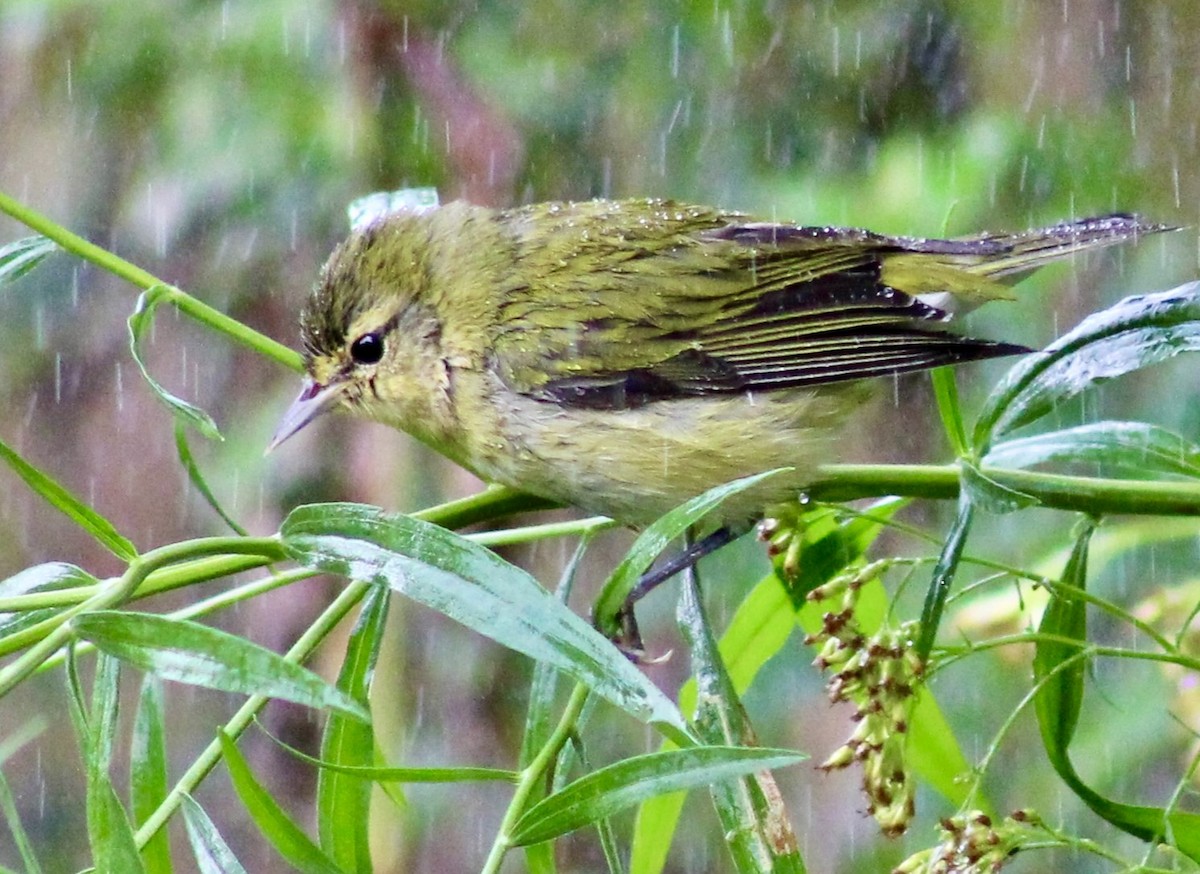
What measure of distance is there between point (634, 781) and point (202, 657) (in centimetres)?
39

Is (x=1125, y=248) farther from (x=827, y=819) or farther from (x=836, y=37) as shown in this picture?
(x=827, y=819)

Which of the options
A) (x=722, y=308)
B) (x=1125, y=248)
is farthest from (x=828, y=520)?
(x=1125, y=248)

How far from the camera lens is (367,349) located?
2598mm

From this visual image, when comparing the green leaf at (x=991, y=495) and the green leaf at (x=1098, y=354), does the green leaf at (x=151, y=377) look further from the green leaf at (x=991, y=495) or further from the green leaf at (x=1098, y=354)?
the green leaf at (x=1098, y=354)

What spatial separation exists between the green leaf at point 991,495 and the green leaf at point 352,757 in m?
0.63

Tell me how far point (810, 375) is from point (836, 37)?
9.92 ft

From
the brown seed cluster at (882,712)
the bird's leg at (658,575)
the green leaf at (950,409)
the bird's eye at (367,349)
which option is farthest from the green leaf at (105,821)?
the bird's eye at (367,349)

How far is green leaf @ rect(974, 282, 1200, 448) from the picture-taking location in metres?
1.83

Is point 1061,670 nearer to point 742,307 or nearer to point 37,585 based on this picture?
point 742,307

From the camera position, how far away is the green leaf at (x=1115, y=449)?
186 centimetres

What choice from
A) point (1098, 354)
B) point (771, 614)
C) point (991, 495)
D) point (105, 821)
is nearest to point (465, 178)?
point (771, 614)

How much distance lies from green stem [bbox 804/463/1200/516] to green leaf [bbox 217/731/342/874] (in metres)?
0.76

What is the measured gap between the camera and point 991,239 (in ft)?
8.50

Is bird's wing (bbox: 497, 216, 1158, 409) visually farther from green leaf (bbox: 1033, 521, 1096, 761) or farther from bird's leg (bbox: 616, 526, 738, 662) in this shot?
green leaf (bbox: 1033, 521, 1096, 761)
